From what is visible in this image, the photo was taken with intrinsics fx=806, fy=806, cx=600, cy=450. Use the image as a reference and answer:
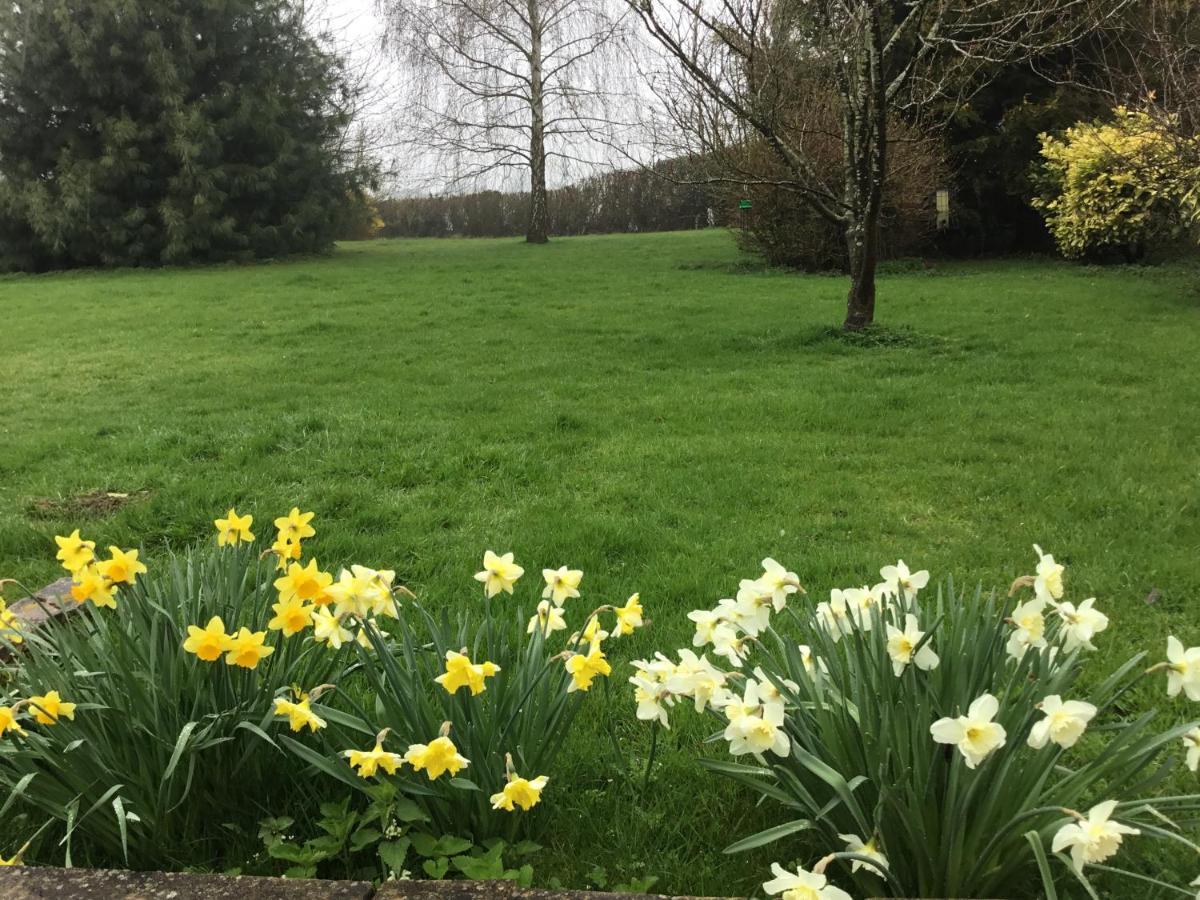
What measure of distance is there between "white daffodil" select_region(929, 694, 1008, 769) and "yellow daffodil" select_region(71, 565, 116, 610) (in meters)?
1.78

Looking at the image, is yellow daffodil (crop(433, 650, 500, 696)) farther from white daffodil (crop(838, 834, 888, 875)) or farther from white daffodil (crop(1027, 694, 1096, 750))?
white daffodil (crop(1027, 694, 1096, 750))

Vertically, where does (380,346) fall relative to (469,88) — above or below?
below

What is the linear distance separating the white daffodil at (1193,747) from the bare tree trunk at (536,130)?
2258 centimetres

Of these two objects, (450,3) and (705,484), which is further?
(450,3)

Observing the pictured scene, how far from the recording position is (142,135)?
18.5m

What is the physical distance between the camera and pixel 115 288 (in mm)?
15211

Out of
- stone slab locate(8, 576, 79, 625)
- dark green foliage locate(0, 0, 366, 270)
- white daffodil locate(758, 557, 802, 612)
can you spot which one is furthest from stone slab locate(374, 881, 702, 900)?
dark green foliage locate(0, 0, 366, 270)

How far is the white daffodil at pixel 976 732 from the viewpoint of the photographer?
135 cm

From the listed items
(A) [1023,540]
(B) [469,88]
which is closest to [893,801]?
(A) [1023,540]

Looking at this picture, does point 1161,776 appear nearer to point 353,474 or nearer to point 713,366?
point 353,474

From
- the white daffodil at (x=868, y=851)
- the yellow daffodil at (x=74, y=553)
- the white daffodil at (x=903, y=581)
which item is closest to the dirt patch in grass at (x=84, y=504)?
the yellow daffodil at (x=74, y=553)

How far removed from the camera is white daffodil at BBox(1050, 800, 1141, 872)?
1.25 metres

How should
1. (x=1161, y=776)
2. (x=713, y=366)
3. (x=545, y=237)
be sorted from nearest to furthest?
(x=1161, y=776), (x=713, y=366), (x=545, y=237)

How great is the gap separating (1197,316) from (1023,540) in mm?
8176
